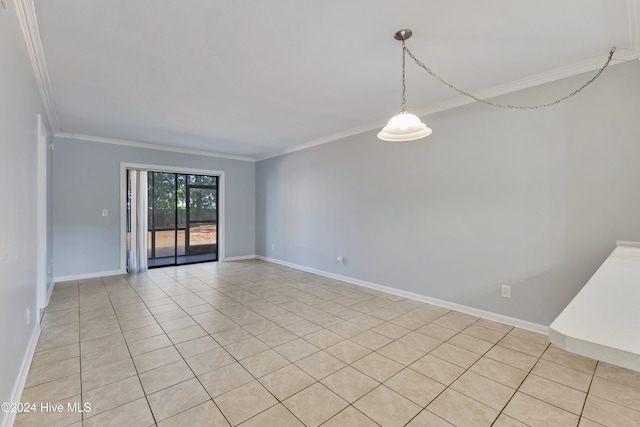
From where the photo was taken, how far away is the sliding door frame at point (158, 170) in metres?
5.34

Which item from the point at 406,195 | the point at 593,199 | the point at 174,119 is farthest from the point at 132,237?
the point at 593,199

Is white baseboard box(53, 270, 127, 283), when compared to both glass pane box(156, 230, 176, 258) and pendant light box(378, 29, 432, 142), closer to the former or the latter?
glass pane box(156, 230, 176, 258)

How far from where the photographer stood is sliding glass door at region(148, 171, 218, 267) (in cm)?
661

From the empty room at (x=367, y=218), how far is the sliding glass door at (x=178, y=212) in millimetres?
1851

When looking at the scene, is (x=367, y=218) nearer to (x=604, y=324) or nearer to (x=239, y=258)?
(x=604, y=324)

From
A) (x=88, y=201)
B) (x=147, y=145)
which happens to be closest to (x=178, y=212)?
(x=147, y=145)

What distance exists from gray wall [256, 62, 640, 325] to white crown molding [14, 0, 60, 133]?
3.27 metres

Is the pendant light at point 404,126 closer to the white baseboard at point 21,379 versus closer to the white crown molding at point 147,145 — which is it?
the white baseboard at point 21,379

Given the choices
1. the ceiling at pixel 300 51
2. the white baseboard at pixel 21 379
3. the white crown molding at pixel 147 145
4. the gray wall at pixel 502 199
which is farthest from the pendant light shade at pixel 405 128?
the white crown molding at pixel 147 145

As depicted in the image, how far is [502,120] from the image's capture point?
9.99 feet

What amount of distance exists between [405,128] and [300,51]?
1082 millimetres

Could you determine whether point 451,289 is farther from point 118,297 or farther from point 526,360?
point 118,297

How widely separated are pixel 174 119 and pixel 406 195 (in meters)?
3.44

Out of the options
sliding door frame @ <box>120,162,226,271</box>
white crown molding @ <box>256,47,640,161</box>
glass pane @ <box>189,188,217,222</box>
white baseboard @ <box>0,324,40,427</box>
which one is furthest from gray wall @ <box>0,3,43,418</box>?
glass pane @ <box>189,188,217,222</box>
